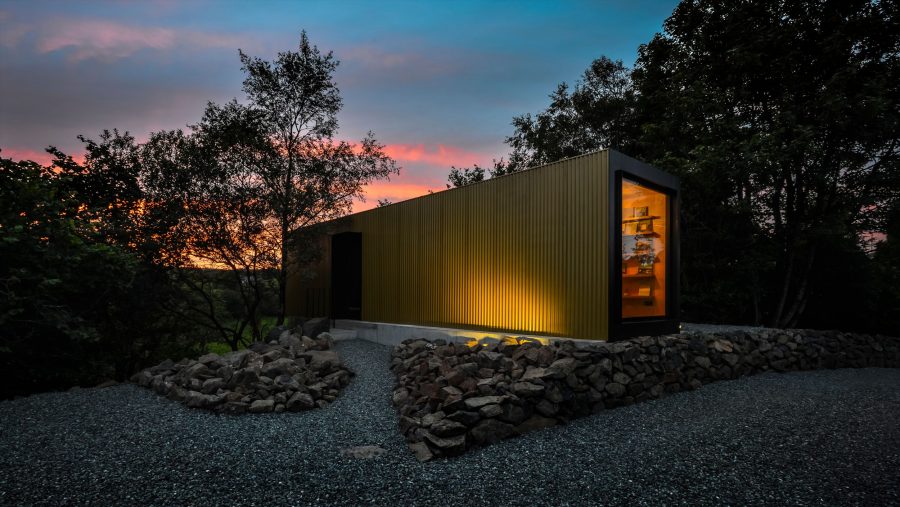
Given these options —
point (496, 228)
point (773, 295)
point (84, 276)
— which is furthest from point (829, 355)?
point (84, 276)

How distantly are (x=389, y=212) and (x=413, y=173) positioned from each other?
2231 millimetres

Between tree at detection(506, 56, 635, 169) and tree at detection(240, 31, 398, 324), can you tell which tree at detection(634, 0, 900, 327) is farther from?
tree at detection(240, 31, 398, 324)

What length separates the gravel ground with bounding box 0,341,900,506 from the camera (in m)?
2.58

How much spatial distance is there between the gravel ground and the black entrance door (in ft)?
18.0

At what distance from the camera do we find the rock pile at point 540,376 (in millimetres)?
3631

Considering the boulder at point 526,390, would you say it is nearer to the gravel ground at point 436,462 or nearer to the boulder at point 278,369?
the gravel ground at point 436,462

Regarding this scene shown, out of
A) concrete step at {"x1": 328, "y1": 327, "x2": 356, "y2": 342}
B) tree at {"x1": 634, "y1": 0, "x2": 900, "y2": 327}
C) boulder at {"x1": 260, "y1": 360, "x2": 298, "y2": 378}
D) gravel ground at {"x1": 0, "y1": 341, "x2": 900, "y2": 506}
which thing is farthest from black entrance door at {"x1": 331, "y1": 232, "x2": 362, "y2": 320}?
tree at {"x1": 634, "y1": 0, "x2": 900, "y2": 327}

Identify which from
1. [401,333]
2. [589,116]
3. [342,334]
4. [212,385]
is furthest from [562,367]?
[589,116]

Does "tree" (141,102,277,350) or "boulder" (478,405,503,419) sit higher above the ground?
"tree" (141,102,277,350)

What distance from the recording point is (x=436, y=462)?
10.4ft

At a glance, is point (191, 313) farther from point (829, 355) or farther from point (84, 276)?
Result: point (829, 355)

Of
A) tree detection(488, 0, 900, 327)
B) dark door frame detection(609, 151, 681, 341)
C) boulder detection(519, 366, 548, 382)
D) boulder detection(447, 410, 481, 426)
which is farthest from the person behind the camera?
tree detection(488, 0, 900, 327)

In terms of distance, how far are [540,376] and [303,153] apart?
817cm

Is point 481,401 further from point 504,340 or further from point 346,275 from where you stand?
point 346,275
